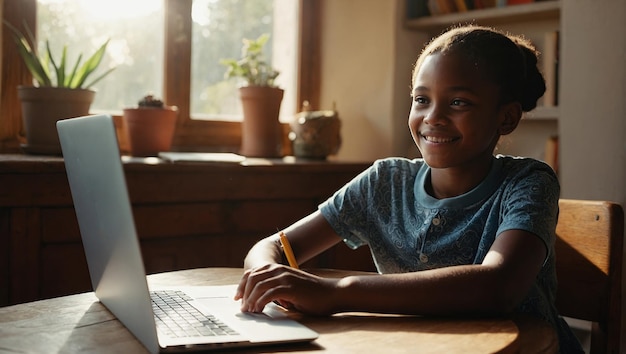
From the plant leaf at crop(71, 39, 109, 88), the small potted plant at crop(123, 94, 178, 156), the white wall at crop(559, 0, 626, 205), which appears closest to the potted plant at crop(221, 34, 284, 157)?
the small potted plant at crop(123, 94, 178, 156)

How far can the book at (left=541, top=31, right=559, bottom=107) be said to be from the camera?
8.58 feet

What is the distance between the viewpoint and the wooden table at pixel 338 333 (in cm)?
87

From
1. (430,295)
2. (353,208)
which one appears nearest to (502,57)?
(353,208)

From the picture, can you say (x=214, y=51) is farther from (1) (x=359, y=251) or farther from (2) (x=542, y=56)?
(2) (x=542, y=56)

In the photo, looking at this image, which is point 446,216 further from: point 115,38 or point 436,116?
point 115,38

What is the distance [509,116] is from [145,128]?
138cm

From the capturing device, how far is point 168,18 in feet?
8.86

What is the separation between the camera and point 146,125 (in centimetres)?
241

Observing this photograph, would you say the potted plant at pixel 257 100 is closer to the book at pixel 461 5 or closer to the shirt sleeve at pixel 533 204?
the book at pixel 461 5

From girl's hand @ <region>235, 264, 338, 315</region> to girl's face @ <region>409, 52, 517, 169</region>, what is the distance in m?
0.44

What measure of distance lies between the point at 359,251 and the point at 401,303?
1607mm

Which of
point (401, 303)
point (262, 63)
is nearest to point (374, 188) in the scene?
point (401, 303)

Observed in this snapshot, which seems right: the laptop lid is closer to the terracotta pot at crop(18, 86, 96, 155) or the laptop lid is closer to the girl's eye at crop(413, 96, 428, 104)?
the girl's eye at crop(413, 96, 428, 104)

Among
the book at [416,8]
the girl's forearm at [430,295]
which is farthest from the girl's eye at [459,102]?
the book at [416,8]
